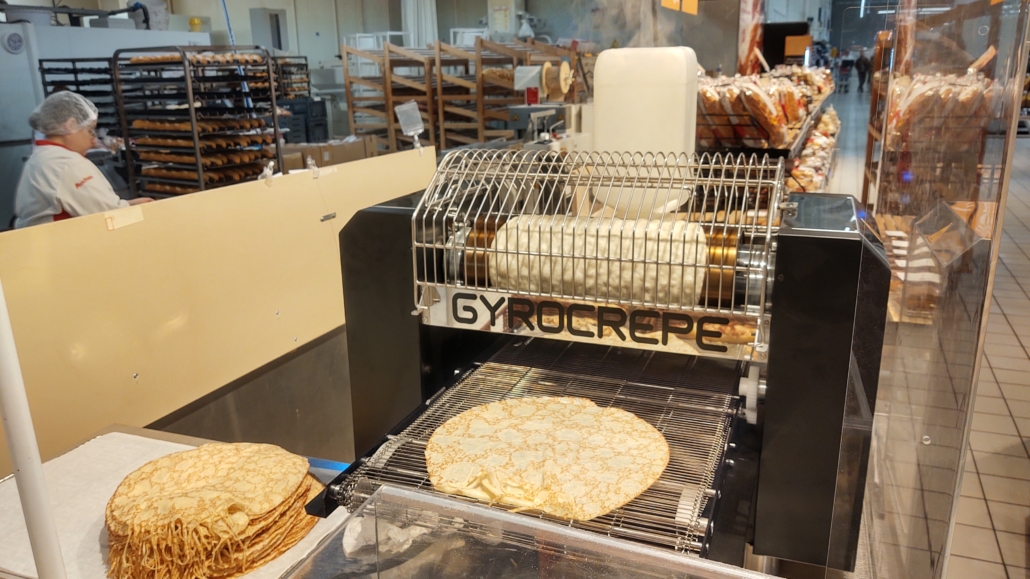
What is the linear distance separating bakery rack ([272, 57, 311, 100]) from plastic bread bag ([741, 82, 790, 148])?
7.14ft

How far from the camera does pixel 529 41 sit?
4426mm

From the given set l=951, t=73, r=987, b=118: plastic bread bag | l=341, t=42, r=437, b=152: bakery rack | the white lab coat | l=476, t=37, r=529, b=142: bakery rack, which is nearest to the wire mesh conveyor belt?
l=951, t=73, r=987, b=118: plastic bread bag

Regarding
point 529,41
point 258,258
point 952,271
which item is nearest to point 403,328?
point 952,271

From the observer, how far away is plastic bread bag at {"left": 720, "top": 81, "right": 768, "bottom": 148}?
2576 mm

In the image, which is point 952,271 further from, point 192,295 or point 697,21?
point 697,21

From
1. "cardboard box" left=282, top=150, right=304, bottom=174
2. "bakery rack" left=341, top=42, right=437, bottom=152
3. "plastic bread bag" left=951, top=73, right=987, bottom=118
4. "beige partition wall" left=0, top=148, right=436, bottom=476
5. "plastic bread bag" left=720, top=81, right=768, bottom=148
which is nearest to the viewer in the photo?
"plastic bread bag" left=951, top=73, right=987, bottom=118

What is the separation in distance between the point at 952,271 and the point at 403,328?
Answer: 957 millimetres

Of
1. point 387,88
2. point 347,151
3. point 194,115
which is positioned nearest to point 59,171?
point 194,115

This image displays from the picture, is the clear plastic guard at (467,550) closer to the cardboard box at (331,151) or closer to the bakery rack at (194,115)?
the bakery rack at (194,115)

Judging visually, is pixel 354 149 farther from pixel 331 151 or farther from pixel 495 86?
pixel 495 86

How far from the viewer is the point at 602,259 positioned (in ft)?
3.98

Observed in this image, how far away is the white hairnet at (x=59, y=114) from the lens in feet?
8.05

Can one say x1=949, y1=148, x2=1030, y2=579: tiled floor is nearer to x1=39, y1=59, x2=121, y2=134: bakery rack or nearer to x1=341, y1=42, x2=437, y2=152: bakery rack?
x1=39, y1=59, x2=121, y2=134: bakery rack

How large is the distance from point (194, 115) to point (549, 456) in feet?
8.61
